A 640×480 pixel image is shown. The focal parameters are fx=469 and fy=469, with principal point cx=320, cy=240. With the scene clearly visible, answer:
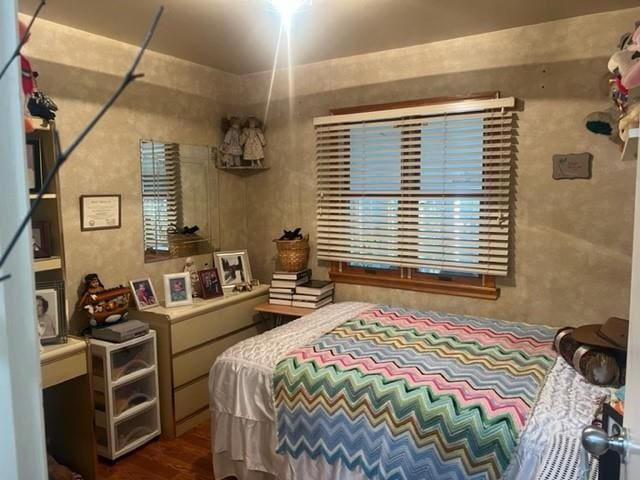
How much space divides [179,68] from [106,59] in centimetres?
58

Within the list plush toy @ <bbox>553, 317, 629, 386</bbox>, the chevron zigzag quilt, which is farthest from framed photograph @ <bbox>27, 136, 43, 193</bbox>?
plush toy @ <bbox>553, 317, 629, 386</bbox>

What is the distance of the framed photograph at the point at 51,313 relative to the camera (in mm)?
2232

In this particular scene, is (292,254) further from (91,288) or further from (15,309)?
(15,309)

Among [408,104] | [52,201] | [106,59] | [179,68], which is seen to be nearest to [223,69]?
[179,68]

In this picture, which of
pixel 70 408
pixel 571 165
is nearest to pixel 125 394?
pixel 70 408

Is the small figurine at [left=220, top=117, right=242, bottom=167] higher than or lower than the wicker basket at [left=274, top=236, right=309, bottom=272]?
higher

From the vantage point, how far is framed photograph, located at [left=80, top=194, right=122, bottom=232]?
111 inches

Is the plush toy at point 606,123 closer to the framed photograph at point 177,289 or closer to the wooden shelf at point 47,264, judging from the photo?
the framed photograph at point 177,289

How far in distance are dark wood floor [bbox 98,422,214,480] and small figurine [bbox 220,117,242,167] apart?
2009 millimetres

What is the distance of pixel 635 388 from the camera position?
82cm

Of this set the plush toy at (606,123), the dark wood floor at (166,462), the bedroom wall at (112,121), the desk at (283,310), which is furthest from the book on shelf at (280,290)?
the plush toy at (606,123)

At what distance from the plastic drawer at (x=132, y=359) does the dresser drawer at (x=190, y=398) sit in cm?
28

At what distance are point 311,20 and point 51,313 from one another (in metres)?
2.05

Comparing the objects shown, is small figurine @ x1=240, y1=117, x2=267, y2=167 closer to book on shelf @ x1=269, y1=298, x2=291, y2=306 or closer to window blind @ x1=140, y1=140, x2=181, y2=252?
window blind @ x1=140, y1=140, x2=181, y2=252
